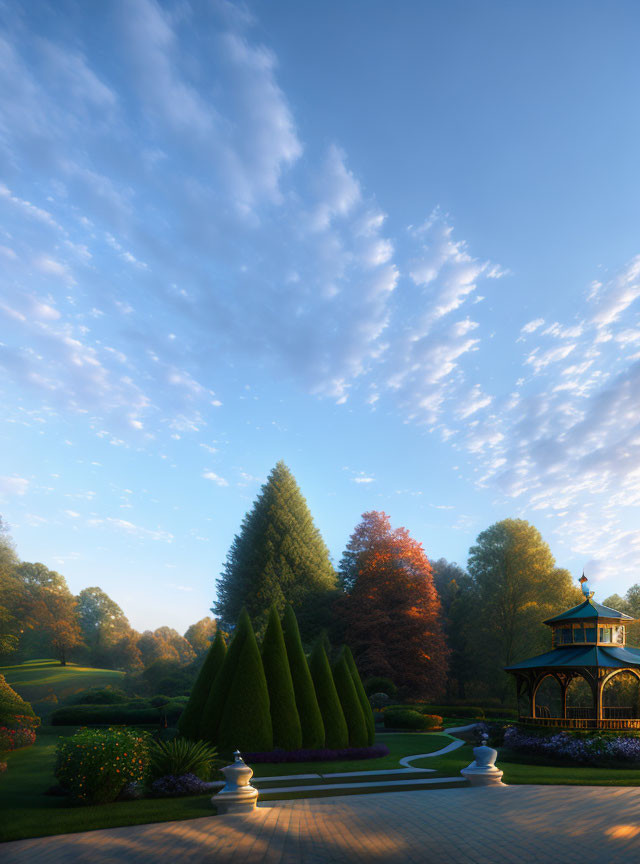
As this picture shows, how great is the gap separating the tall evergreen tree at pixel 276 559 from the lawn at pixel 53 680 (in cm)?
1120

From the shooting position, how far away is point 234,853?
30.0 ft

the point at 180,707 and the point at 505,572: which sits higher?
the point at 505,572

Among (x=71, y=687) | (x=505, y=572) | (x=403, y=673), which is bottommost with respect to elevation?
(x=71, y=687)

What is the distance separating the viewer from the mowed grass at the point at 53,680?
46.4 meters

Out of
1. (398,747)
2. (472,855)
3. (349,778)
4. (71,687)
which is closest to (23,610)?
(71,687)

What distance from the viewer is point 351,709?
22047mm

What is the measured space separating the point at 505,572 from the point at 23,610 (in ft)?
135

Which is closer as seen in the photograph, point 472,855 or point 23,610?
point 472,855

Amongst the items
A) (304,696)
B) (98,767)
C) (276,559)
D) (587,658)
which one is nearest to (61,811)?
(98,767)

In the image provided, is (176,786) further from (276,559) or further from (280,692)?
(276,559)

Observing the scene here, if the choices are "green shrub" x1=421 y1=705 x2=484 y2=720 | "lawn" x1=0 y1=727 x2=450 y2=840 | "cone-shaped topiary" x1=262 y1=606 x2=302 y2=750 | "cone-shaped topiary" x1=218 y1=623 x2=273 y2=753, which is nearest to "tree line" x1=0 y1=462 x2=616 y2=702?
"green shrub" x1=421 y1=705 x2=484 y2=720

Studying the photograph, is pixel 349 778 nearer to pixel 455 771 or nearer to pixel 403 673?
pixel 455 771

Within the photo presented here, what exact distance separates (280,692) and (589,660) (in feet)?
43.3

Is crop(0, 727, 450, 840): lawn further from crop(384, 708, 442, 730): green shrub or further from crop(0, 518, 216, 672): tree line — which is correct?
crop(0, 518, 216, 672): tree line
